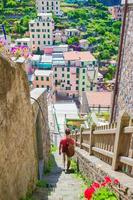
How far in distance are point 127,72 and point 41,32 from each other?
67.3 metres

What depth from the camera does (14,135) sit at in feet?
21.4

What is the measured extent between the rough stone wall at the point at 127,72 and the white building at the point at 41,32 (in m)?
65.7

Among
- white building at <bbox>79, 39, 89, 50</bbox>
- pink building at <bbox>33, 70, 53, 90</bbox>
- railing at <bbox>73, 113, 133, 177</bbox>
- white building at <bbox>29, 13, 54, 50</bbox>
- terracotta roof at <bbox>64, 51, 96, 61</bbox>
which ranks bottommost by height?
pink building at <bbox>33, 70, 53, 90</bbox>

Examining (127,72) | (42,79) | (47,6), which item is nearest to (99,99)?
(42,79)

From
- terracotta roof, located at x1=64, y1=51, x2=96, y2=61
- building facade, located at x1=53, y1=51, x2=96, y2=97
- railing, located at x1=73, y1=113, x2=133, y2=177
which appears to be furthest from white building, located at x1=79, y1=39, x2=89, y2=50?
railing, located at x1=73, y1=113, x2=133, y2=177

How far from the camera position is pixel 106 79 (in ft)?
222

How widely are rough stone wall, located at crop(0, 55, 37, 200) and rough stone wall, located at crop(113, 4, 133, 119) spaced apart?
13.6 ft

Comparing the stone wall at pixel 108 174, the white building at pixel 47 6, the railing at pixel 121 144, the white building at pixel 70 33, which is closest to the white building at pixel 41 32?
the white building at pixel 70 33

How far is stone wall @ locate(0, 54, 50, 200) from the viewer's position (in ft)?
18.7

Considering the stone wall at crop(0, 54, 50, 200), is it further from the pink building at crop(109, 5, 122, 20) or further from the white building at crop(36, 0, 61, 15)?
the pink building at crop(109, 5, 122, 20)

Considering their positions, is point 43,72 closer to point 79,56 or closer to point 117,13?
point 79,56

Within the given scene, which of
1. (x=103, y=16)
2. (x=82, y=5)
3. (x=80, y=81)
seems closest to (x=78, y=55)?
(x=80, y=81)

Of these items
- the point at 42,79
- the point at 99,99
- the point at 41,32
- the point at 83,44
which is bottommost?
the point at 99,99

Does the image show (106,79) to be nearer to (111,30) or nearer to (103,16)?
(111,30)
